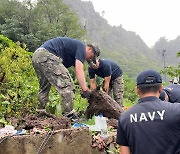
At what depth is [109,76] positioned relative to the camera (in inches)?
276

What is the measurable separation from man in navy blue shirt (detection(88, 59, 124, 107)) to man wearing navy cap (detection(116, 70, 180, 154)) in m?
4.02

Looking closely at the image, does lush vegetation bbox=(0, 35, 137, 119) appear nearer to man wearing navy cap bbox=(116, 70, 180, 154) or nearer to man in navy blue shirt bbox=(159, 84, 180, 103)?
man in navy blue shirt bbox=(159, 84, 180, 103)

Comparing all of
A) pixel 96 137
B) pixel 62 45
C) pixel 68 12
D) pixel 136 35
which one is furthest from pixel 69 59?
pixel 136 35

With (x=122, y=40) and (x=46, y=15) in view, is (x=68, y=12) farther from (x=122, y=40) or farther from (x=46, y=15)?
(x=122, y=40)

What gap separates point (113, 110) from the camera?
5516mm

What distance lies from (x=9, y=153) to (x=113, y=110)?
203cm

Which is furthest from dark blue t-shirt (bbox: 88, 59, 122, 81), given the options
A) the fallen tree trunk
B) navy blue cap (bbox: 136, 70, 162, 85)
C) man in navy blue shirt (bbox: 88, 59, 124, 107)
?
navy blue cap (bbox: 136, 70, 162, 85)

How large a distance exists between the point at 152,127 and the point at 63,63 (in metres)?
3.26

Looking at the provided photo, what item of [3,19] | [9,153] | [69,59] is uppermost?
[3,19]

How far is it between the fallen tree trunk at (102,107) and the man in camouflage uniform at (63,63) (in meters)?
0.15

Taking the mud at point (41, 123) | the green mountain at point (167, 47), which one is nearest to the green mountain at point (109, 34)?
the green mountain at point (167, 47)

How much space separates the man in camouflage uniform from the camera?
5098mm

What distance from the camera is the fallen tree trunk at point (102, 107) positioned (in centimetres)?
552

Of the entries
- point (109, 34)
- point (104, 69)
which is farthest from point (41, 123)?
point (109, 34)
